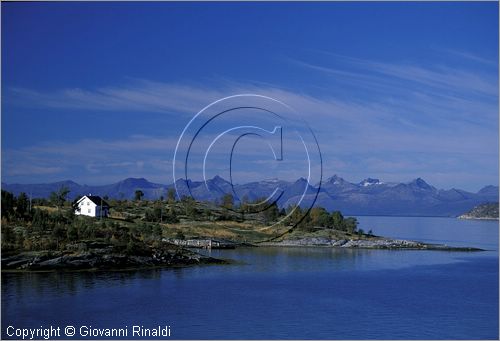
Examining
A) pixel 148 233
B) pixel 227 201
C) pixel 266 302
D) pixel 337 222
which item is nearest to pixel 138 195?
pixel 227 201

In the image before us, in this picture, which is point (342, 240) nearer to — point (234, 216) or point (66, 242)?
point (234, 216)

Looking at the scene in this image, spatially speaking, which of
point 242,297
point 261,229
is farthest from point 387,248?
point 242,297

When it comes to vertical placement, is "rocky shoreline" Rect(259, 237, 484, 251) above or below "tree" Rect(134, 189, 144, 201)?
below

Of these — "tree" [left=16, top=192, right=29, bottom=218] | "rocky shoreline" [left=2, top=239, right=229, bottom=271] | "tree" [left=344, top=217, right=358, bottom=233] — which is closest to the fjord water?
"rocky shoreline" [left=2, top=239, right=229, bottom=271]

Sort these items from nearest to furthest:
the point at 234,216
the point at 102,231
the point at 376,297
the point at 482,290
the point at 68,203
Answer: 1. the point at 376,297
2. the point at 482,290
3. the point at 102,231
4. the point at 68,203
5. the point at 234,216

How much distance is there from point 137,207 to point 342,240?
944 inches

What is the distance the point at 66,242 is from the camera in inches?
A: 1496

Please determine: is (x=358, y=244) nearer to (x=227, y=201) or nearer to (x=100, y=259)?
(x=227, y=201)

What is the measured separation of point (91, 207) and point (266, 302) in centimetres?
3273

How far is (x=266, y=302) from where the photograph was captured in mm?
30438

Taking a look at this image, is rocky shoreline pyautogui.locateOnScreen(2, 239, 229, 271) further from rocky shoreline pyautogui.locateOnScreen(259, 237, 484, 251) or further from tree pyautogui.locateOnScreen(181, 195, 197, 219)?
tree pyautogui.locateOnScreen(181, 195, 197, 219)

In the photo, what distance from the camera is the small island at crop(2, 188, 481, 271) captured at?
1452 inches

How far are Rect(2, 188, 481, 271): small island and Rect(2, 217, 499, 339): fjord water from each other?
63.8 inches

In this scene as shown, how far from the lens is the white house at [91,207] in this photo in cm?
5834
